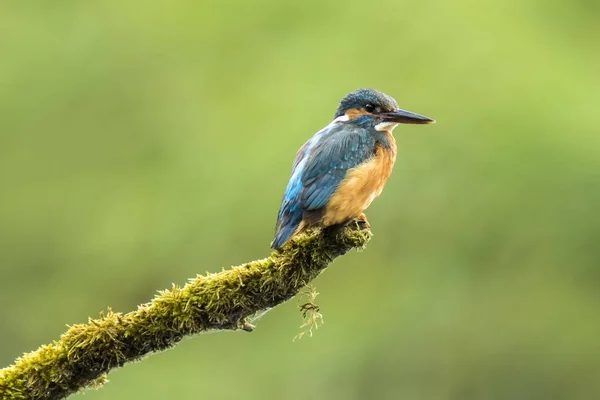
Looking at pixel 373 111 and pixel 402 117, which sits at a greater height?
pixel 373 111

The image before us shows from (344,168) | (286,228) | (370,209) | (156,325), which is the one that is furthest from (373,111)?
(370,209)

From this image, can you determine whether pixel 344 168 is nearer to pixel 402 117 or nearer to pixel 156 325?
pixel 402 117

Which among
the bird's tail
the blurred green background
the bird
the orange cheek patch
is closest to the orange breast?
the bird

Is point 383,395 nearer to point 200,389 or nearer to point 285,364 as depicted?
point 285,364

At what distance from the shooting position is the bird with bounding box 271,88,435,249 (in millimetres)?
3199

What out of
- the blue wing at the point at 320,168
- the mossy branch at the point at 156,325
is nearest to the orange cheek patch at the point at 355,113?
the blue wing at the point at 320,168

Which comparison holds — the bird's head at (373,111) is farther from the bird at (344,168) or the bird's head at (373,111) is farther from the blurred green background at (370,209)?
the blurred green background at (370,209)

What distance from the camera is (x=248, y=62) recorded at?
10.4 m

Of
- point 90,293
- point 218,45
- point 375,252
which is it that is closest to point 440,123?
point 375,252

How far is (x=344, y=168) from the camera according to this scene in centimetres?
340

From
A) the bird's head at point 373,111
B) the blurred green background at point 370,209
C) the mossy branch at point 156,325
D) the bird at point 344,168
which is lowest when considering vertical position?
the mossy branch at point 156,325

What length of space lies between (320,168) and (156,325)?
1074 mm

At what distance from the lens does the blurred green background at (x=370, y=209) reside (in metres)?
8.45

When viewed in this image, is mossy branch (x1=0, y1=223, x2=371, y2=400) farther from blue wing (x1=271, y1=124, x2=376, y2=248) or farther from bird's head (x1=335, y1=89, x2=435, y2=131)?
bird's head (x1=335, y1=89, x2=435, y2=131)
